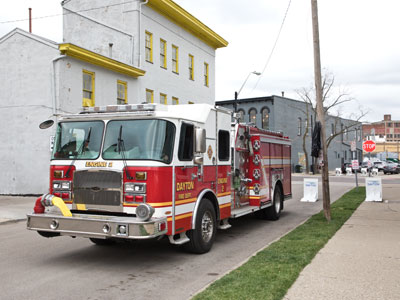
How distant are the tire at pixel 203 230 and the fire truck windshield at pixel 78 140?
2085mm

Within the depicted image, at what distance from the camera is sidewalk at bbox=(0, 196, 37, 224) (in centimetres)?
1233

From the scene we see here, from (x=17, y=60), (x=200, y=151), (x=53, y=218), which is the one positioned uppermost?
(x=17, y=60)

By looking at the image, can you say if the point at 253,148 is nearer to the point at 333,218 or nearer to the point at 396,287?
the point at 333,218

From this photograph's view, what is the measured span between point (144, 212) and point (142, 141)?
119 centimetres

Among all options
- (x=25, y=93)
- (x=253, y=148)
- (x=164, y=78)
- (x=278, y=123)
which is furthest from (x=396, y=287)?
(x=278, y=123)

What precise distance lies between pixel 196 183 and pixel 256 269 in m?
1.96

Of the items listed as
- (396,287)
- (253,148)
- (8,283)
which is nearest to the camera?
(396,287)

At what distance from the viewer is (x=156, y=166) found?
6465 mm

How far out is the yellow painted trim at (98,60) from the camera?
58.0 ft

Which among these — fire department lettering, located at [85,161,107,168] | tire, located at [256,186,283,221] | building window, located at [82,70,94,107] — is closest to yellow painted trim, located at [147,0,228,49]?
building window, located at [82,70,94,107]

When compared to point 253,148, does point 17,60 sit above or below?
above

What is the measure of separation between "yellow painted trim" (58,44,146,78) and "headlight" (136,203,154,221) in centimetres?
1324

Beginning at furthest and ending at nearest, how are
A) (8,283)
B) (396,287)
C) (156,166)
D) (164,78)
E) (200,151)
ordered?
(164,78)
(200,151)
(156,166)
(8,283)
(396,287)

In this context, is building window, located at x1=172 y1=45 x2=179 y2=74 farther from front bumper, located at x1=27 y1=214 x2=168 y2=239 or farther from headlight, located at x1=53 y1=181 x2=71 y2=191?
front bumper, located at x1=27 y1=214 x2=168 y2=239
